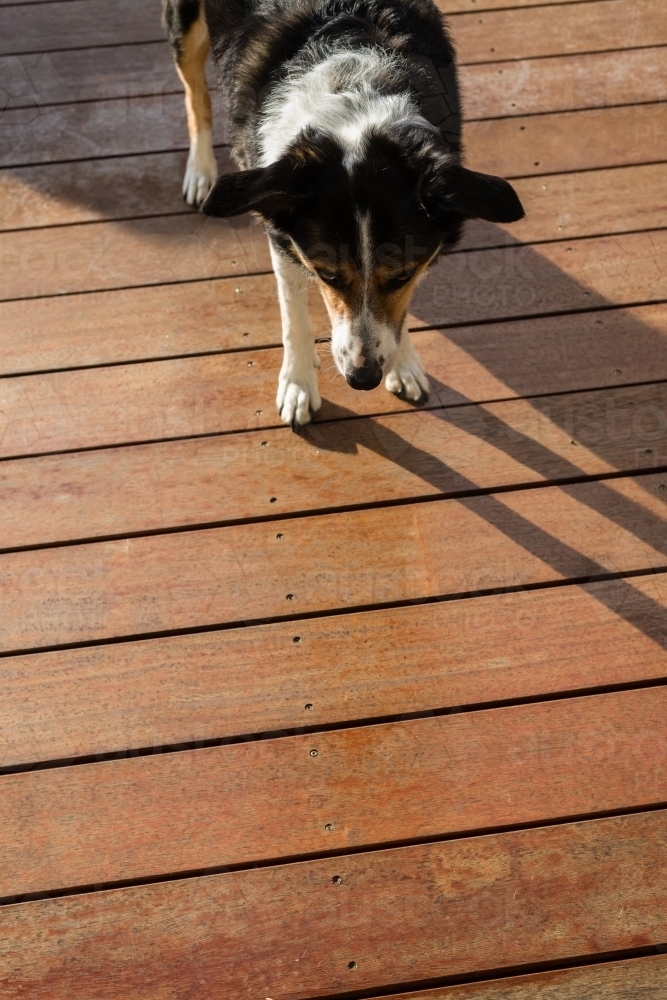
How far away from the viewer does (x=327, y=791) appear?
1.84 m

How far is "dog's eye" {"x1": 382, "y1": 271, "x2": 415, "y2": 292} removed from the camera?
198 centimetres

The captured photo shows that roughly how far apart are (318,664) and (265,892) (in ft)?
1.58

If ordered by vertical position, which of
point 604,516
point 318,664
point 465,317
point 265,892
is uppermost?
point 465,317

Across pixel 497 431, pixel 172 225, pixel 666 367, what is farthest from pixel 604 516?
pixel 172 225

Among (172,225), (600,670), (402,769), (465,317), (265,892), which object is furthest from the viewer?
(172,225)

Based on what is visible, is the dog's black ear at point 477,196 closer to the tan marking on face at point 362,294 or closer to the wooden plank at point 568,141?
the tan marking on face at point 362,294

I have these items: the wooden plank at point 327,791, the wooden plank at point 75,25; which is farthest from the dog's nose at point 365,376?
the wooden plank at point 75,25

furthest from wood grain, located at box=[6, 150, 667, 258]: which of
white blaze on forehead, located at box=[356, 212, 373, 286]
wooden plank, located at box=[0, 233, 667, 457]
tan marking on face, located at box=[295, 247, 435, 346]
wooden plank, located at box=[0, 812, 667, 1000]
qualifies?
wooden plank, located at box=[0, 812, 667, 1000]

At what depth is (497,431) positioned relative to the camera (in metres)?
2.38

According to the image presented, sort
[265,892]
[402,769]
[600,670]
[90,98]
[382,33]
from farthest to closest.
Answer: [90,98] → [382,33] → [600,670] → [402,769] → [265,892]

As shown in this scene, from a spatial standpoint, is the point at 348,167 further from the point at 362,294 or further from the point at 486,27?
the point at 486,27

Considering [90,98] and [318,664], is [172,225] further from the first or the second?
[318,664]

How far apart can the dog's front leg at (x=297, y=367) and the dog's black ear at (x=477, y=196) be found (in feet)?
1.88

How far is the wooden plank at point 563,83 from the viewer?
10.2 feet
